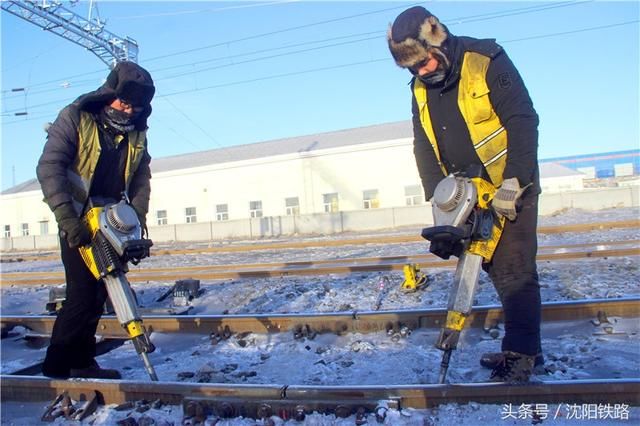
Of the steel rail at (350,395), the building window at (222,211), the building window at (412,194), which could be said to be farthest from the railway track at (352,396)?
the building window at (222,211)

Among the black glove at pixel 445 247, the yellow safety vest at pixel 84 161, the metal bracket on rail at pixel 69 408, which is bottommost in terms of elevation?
the metal bracket on rail at pixel 69 408

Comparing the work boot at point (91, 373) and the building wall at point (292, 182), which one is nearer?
the work boot at point (91, 373)

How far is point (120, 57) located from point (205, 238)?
33.9 feet

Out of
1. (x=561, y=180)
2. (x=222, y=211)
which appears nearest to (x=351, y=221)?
(x=222, y=211)

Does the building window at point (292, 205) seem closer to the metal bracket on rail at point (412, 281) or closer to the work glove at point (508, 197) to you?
the metal bracket on rail at point (412, 281)

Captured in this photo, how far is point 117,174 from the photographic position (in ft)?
13.1

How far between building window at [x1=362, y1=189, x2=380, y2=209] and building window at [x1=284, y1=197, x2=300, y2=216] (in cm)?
470

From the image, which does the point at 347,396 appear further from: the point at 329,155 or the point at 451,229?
the point at 329,155

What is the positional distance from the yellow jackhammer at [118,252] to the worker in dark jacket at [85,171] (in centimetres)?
9

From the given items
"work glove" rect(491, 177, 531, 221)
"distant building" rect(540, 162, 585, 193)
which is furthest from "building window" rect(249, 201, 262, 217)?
"work glove" rect(491, 177, 531, 221)

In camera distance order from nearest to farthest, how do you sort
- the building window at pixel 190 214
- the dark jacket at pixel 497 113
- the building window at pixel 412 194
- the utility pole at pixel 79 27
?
the dark jacket at pixel 497 113 → the utility pole at pixel 79 27 → the building window at pixel 412 194 → the building window at pixel 190 214

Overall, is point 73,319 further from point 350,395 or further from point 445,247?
point 445,247

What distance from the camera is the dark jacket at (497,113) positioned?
300 centimetres

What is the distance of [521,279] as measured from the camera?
3193 mm
